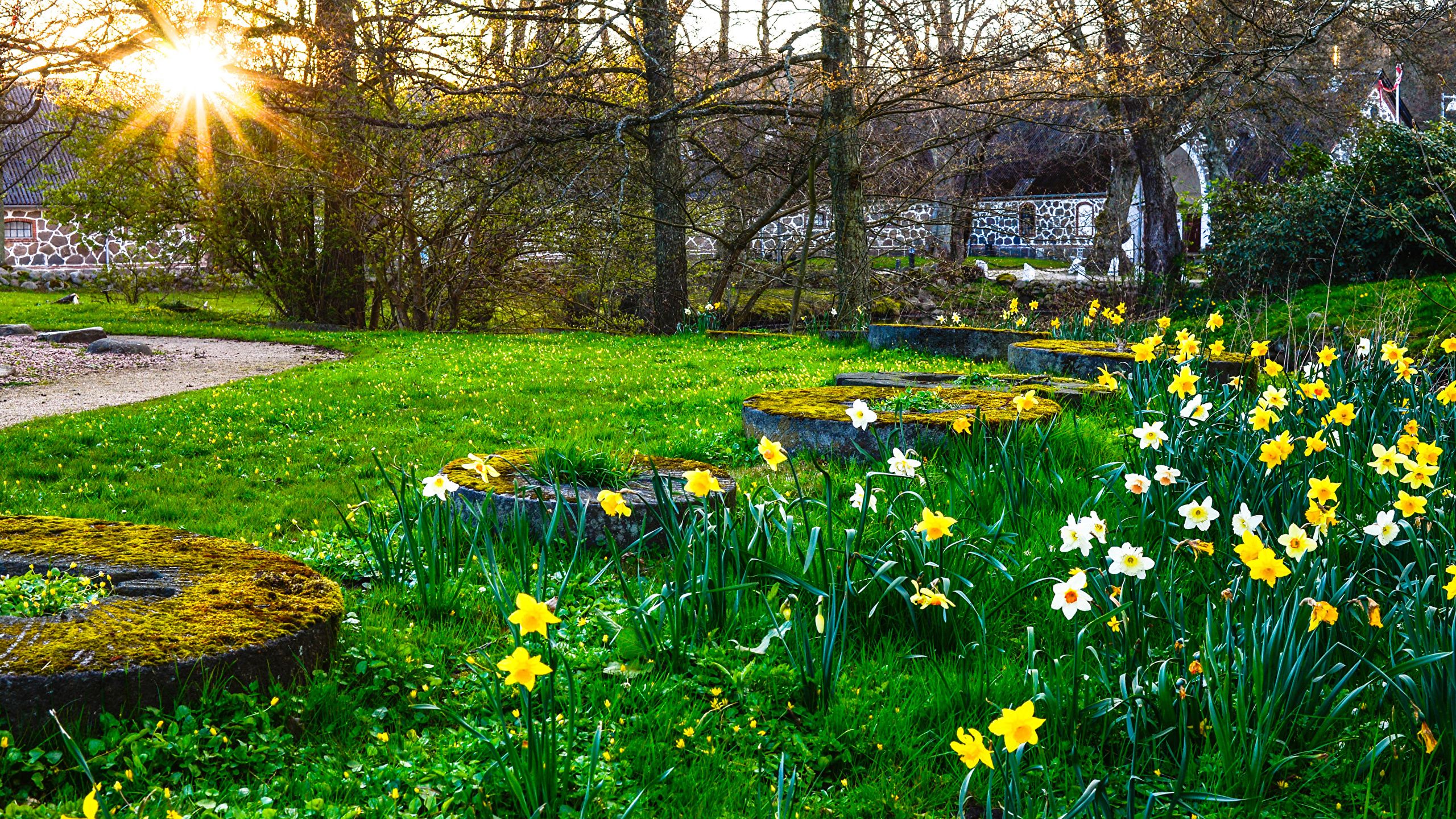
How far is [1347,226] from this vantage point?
12.2 m

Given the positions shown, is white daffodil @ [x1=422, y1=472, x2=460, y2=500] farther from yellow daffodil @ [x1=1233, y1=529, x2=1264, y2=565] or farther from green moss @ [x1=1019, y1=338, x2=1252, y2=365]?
green moss @ [x1=1019, y1=338, x2=1252, y2=365]

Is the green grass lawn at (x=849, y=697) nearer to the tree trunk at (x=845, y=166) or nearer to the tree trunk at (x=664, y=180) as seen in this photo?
the tree trunk at (x=845, y=166)

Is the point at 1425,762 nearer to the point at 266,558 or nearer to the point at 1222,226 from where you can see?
the point at 266,558

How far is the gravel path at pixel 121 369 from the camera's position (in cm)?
789

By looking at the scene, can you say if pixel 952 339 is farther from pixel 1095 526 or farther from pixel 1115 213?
pixel 1115 213

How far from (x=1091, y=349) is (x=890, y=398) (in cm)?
298

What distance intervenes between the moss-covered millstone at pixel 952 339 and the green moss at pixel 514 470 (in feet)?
18.2

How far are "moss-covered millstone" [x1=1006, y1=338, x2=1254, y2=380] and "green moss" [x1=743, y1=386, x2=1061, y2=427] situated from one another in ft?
4.72

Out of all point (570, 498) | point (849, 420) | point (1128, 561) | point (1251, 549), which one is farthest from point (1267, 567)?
point (849, 420)

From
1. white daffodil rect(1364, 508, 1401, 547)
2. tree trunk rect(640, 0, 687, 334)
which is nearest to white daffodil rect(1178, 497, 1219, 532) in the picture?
white daffodil rect(1364, 508, 1401, 547)

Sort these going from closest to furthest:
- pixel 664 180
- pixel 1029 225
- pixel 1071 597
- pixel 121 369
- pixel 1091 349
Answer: pixel 1071 597 → pixel 1091 349 → pixel 121 369 → pixel 664 180 → pixel 1029 225

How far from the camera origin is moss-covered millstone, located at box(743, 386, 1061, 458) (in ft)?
14.8

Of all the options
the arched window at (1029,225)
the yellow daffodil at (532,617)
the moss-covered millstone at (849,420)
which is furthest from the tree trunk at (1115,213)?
the yellow daffodil at (532,617)

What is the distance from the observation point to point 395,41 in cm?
1081
